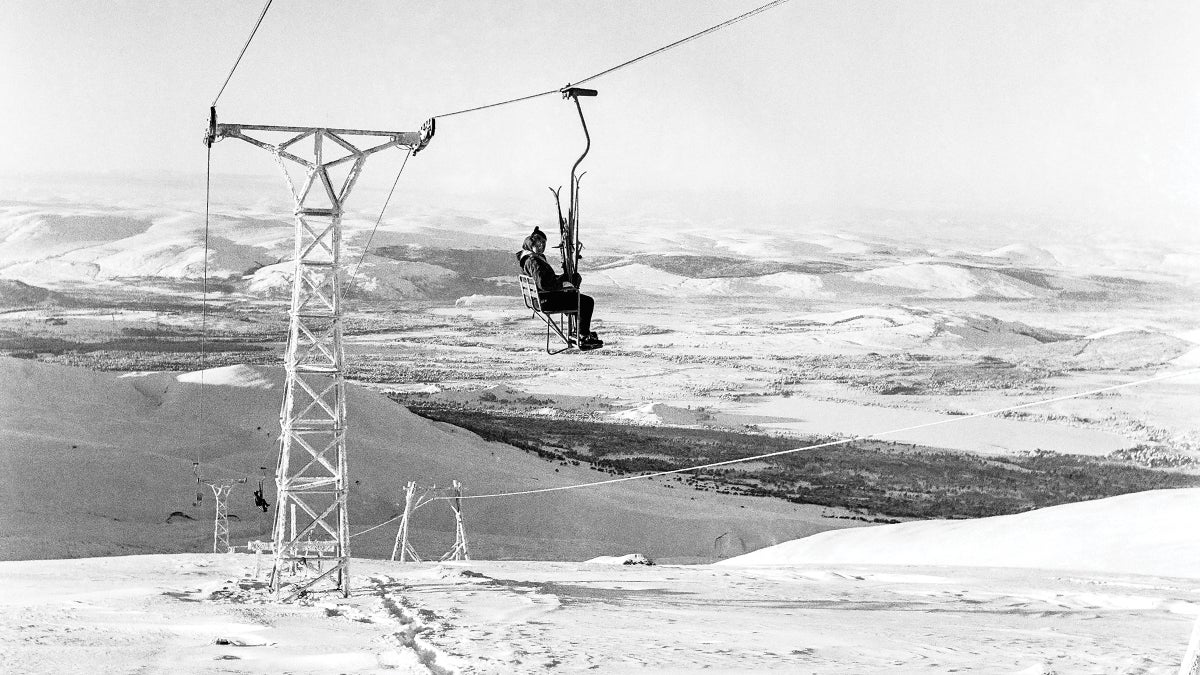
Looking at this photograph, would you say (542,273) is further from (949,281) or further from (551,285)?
(949,281)

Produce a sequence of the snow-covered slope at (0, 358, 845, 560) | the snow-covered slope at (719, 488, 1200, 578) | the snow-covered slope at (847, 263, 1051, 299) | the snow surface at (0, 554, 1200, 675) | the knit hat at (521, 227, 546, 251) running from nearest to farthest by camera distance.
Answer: the snow surface at (0, 554, 1200, 675)
the knit hat at (521, 227, 546, 251)
the snow-covered slope at (719, 488, 1200, 578)
the snow-covered slope at (0, 358, 845, 560)
the snow-covered slope at (847, 263, 1051, 299)

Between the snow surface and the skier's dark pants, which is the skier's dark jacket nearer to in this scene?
the skier's dark pants

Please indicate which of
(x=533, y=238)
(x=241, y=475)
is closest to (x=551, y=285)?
(x=533, y=238)

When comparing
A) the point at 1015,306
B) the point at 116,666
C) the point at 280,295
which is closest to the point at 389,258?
the point at 280,295

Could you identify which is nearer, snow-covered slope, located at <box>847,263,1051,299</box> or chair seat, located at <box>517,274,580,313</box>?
chair seat, located at <box>517,274,580,313</box>

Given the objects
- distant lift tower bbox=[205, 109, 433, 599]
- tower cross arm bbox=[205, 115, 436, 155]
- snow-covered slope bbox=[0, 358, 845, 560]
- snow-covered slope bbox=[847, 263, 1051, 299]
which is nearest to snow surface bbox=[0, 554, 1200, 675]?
distant lift tower bbox=[205, 109, 433, 599]

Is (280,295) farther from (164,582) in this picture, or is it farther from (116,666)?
(116,666)
